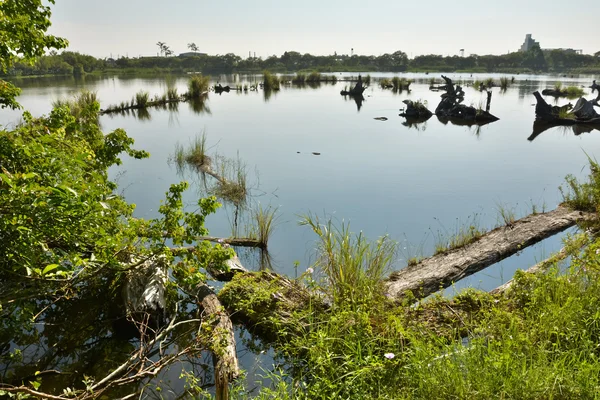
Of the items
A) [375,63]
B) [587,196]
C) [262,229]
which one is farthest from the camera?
[375,63]

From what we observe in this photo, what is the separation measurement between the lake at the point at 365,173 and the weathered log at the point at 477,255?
12 centimetres

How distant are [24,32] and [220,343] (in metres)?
2.31

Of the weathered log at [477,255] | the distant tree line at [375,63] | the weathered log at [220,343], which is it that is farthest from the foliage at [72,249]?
the distant tree line at [375,63]

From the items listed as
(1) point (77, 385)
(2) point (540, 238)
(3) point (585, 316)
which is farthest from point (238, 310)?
(2) point (540, 238)

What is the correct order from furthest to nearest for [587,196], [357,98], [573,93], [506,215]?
[573,93] → [357,98] → [506,215] → [587,196]

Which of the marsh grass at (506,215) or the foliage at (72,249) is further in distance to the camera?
the marsh grass at (506,215)

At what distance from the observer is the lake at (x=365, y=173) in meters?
5.14

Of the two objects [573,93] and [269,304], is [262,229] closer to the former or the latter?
[269,304]

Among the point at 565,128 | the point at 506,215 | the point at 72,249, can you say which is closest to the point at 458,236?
the point at 506,215

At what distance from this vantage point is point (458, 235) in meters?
4.79

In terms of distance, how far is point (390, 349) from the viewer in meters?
2.40

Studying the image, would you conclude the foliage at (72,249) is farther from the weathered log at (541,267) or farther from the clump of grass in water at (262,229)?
the weathered log at (541,267)

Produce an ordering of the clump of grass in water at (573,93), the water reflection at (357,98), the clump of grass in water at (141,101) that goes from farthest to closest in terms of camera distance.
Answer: the clump of grass in water at (573,93), the water reflection at (357,98), the clump of grass in water at (141,101)

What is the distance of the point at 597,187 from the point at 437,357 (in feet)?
14.6
